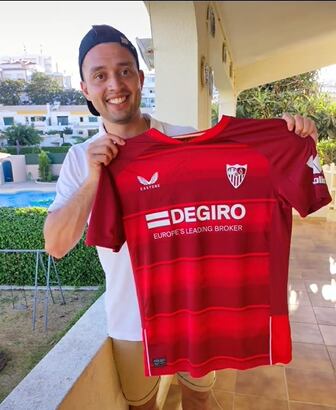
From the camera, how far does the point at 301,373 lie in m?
2.31

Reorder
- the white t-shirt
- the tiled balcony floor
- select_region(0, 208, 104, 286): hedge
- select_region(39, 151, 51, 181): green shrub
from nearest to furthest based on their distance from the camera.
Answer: the white t-shirt
the tiled balcony floor
select_region(0, 208, 104, 286): hedge
select_region(39, 151, 51, 181): green shrub

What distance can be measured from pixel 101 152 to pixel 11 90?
28.0 feet

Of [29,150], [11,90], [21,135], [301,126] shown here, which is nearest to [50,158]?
[29,150]

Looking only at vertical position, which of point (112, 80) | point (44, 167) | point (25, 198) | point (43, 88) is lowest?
point (25, 198)

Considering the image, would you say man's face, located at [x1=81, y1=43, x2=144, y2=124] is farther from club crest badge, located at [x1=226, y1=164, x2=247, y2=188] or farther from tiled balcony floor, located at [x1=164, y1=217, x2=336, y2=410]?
tiled balcony floor, located at [x1=164, y1=217, x2=336, y2=410]

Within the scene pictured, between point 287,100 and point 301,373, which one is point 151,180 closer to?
point 301,373

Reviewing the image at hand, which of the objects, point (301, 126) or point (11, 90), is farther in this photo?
point (11, 90)

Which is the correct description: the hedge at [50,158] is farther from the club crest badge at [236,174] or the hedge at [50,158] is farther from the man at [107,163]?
the club crest badge at [236,174]

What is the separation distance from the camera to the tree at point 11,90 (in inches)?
309

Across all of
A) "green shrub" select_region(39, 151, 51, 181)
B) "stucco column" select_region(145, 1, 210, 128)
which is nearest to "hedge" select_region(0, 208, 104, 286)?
"stucco column" select_region(145, 1, 210, 128)

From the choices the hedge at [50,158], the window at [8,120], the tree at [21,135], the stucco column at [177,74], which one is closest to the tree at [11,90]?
the window at [8,120]

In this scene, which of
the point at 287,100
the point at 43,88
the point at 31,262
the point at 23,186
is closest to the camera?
the point at 31,262

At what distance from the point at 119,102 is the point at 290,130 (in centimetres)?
53

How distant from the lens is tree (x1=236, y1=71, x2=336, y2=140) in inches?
404
